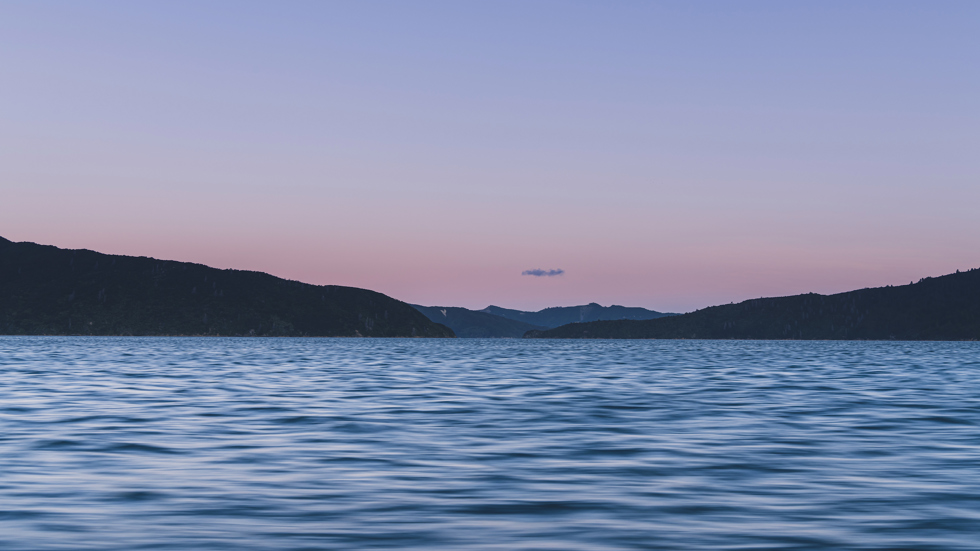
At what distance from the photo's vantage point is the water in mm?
12375

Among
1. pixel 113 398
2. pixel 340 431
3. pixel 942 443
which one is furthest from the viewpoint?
pixel 113 398

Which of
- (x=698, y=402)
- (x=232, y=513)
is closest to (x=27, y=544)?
(x=232, y=513)

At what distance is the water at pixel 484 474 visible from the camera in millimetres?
12375

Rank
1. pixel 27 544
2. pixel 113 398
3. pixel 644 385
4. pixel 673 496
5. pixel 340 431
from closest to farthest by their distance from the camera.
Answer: pixel 27 544 → pixel 673 496 → pixel 340 431 → pixel 113 398 → pixel 644 385

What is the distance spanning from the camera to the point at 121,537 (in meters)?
12.1

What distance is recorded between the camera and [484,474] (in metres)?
17.6

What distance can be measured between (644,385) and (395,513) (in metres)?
36.8

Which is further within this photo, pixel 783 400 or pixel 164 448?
pixel 783 400

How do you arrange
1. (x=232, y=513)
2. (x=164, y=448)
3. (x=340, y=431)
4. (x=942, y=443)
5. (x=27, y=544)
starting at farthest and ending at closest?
(x=340, y=431)
(x=942, y=443)
(x=164, y=448)
(x=232, y=513)
(x=27, y=544)

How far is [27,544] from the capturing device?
38.2 feet

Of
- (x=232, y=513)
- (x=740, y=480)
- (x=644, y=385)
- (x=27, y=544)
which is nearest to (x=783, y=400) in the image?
(x=644, y=385)

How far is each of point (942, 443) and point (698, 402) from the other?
13.7 metres

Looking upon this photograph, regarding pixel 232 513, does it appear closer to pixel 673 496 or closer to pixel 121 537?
pixel 121 537

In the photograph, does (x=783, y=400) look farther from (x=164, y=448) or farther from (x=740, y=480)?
(x=164, y=448)
